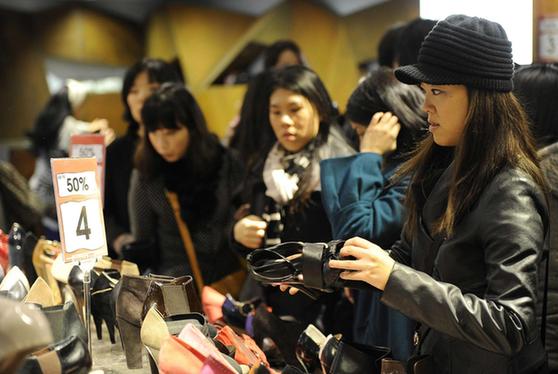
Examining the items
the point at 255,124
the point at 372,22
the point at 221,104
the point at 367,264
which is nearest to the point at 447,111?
the point at 367,264

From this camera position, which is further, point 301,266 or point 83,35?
point 83,35

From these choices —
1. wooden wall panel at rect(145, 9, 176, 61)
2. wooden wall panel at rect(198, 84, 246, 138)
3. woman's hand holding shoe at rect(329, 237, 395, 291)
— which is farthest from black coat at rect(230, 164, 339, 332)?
wooden wall panel at rect(145, 9, 176, 61)

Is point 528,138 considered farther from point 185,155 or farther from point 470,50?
point 185,155

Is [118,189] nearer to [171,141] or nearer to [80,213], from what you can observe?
[171,141]

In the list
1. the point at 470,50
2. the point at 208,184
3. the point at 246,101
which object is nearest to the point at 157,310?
the point at 470,50

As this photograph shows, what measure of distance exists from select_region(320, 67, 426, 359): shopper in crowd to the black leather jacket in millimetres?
631

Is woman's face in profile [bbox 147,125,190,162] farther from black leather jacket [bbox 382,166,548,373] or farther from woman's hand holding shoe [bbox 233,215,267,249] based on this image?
black leather jacket [bbox 382,166,548,373]

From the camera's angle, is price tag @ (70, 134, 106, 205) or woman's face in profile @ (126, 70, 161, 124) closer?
price tag @ (70, 134, 106, 205)

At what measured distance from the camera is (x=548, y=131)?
2.41m

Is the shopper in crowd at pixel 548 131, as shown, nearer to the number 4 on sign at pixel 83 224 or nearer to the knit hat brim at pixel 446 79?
the knit hat brim at pixel 446 79

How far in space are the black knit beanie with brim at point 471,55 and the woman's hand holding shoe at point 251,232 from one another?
119 cm

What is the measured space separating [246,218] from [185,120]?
0.65 m

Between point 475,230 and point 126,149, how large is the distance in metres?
2.64

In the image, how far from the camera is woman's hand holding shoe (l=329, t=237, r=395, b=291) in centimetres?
178
